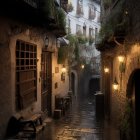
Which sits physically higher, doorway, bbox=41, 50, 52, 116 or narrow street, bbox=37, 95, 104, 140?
doorway, bbox=41, 50, 52, 116

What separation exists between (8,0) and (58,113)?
8.70 m

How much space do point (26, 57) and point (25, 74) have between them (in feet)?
2.27

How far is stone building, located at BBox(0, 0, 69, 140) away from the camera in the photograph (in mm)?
9156

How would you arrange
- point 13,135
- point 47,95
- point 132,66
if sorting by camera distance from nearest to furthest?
point 132,66 < point 13,135 < point 47,95

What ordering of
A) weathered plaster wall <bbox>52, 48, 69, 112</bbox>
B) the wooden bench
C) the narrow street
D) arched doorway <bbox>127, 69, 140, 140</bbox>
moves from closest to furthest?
arched doorway <bbox>127, 69, 140, 140</bbox> → the wooden bench → the narrow street → weathered plaster wall <bbox>52, 48, 69, 112</bbox>

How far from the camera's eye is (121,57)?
11055 millimetres

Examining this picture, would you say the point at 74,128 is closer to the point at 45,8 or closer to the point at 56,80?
the point at 56,80

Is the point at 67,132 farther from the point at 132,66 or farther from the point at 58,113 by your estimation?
the point at 132,66

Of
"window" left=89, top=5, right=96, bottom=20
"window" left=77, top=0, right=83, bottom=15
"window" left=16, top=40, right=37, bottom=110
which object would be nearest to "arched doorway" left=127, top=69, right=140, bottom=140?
"window" left=16, top=40, right=37, bottom=110

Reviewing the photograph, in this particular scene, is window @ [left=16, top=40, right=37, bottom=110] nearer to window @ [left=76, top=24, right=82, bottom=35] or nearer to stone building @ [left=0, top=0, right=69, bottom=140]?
stone building @ [left=0, top=0, right=69, bottom=140]

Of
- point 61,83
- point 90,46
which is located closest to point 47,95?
point 61,83

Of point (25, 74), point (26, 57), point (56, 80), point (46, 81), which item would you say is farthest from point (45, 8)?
point (56, 80)

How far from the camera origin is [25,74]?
37.2 feet

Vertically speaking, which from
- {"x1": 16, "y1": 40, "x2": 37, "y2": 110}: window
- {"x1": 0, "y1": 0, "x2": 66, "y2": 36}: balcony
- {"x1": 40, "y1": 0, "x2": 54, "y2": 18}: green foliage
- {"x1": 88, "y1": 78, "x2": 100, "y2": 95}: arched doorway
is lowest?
{"x1": 88, "y1": 78, "x2": 100, "y2": 95}: arched doorway
